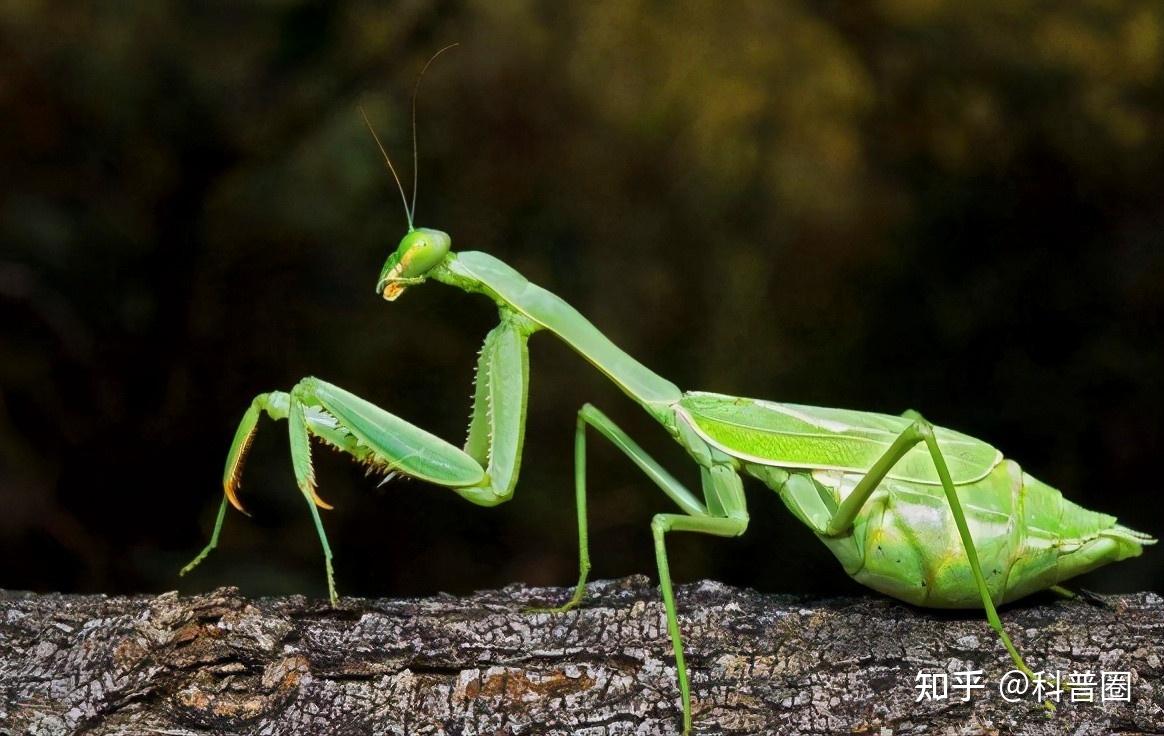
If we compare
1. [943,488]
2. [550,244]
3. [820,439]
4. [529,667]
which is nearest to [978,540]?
[943,488]

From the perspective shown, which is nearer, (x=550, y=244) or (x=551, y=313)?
(x=551, y=313)

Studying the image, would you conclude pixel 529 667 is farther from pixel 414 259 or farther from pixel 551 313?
pixel 414 259

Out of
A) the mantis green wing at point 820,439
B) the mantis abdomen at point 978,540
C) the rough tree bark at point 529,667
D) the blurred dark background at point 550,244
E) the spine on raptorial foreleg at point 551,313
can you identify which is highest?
the blurred dark background at point 550,244

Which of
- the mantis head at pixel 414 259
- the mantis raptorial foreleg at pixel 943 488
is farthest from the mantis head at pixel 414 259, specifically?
the mantis raptorial foreleg at pixel 943 488

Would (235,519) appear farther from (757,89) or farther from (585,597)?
(757,89)

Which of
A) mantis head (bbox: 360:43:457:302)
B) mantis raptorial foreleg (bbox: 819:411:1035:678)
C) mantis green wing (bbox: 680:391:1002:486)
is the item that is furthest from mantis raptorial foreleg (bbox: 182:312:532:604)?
mantis raptorial foreleg (bbox: 819:411:1035:678)

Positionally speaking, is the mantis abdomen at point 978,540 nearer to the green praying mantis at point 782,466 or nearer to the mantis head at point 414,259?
the green praying mantis at point 782,466

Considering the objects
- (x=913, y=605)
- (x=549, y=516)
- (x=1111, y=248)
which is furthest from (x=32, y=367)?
(x=1111, y=248)
